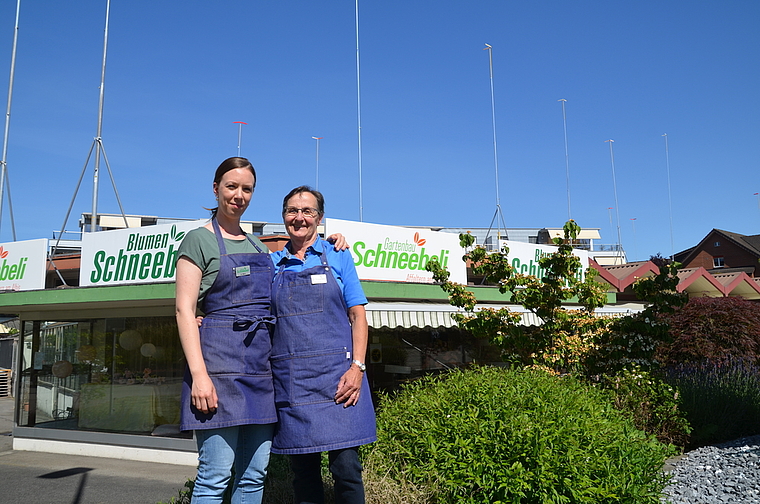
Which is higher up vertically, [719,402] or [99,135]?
[99,135]

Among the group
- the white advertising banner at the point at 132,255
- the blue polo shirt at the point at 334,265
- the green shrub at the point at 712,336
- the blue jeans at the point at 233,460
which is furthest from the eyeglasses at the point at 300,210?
the green shrub at the point at 712,336

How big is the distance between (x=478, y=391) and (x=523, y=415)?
54 cm

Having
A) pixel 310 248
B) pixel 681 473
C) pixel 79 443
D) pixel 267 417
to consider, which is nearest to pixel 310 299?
pixel 310 248

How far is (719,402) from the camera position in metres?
8.65

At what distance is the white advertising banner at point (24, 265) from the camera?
1021cm

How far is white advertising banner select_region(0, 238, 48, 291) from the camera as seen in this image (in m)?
10.2

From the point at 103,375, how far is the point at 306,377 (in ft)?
29.3

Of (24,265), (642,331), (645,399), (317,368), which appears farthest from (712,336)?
(24,265)

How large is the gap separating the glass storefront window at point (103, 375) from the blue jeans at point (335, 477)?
23.1 feet

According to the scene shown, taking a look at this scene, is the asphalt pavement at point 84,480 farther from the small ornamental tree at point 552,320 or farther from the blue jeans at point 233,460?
the blue jeans at point 233,460

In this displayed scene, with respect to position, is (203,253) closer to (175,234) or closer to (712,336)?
(175,234)

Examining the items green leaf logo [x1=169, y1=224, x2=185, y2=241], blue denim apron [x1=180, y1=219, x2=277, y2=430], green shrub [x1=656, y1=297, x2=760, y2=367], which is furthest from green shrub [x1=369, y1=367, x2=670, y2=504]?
green shrub [x1=656, y1=297, x2=760, y2=367]

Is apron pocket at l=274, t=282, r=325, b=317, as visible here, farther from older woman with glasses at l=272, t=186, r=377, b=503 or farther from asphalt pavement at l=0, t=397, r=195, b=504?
asphalt pavement at l=0, t=397, r=195, b=504

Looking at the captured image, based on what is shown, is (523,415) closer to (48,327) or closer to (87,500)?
(87,500)
